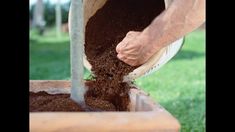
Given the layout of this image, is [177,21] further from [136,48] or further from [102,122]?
[102,122]

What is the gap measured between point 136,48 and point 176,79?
4.13 metres

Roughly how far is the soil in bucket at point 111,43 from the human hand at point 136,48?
18 centimetres

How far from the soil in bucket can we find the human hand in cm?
18

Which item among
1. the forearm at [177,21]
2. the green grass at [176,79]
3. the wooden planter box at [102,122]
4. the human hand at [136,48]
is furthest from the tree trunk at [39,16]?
the wooden planter box at [102,122]

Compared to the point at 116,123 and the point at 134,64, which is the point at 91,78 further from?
the point at 116,123

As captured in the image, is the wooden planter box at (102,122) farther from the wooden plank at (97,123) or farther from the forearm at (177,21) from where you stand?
the forearm at (177,21)

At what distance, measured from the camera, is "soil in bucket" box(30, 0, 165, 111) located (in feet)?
5.88

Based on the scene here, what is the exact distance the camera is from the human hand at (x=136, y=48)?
1.40m

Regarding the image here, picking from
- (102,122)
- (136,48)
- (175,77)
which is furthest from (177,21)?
(175,77)

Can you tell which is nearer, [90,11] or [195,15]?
[195,15]
